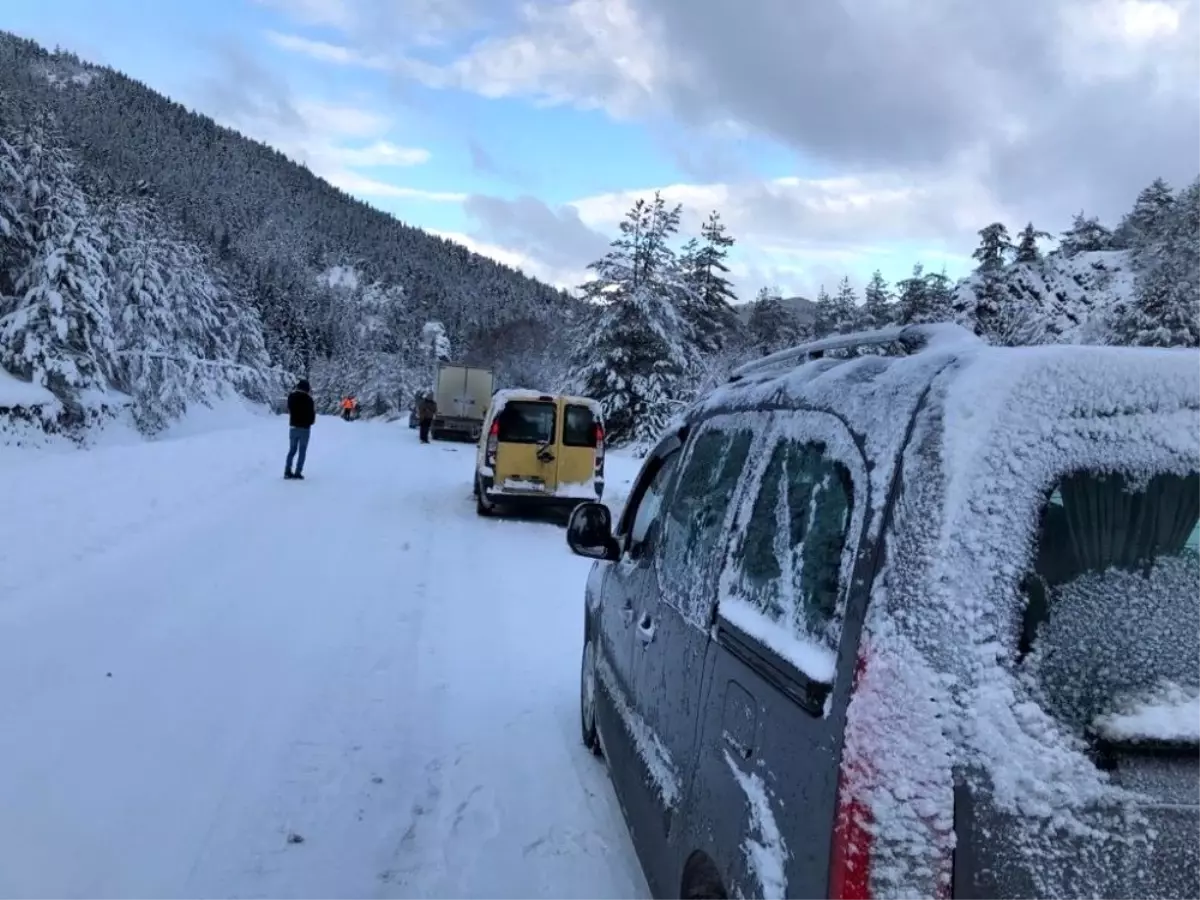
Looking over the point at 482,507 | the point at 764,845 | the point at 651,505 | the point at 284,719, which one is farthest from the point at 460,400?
the point at 764,845

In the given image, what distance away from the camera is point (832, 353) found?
9.14ft

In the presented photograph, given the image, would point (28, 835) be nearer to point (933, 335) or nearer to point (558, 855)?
point (558, 855)

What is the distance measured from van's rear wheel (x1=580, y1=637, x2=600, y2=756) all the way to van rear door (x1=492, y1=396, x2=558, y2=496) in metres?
7.90

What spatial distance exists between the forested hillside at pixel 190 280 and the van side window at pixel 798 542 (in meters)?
25.2

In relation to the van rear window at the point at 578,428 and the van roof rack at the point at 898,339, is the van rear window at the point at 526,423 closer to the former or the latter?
the van rear window at the point at 578,428

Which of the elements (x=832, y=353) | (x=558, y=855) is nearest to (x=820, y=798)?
(x=832, y=353)

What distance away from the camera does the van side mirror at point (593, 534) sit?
13.5ft

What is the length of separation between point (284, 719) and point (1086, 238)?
48873 mm

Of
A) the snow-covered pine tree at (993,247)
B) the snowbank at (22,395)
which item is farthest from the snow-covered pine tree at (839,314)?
the snowbank at (22,395)

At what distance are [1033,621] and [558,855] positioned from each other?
2.77m

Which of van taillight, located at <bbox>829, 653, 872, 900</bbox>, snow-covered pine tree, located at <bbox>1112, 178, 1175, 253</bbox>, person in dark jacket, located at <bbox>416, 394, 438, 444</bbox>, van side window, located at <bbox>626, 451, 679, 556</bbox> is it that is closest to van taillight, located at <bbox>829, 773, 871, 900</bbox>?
van taillight, located at <bbox>829, 653, 872, 900</bbox>

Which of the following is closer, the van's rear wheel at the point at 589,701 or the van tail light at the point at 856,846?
the van tail light at the point at 856,846

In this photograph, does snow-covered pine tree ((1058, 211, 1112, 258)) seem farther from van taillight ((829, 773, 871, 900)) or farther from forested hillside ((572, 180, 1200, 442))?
van taillight ((829, 773, 871, 900))

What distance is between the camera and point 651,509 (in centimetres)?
393
